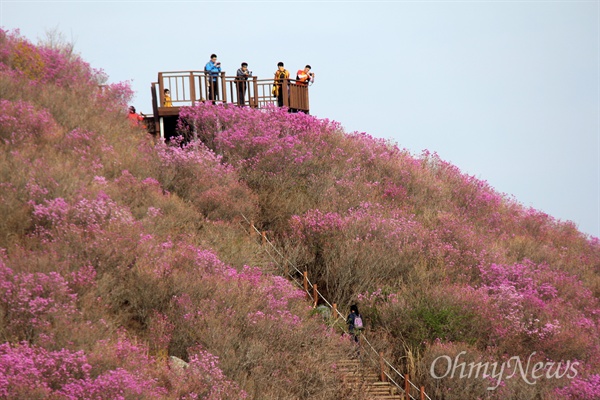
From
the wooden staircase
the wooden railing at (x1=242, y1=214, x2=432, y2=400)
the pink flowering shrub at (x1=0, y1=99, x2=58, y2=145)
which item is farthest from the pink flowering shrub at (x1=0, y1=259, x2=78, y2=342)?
the pink flowering shrub at (x1=0, y1=99, x2=58, y2=145)

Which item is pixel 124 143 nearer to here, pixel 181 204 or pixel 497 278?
pixel 181 204

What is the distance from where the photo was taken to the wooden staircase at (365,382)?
2116 cm

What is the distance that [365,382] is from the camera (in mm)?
21578

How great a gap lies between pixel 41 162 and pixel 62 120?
487 cm

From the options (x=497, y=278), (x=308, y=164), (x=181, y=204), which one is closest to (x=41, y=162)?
(x=181, y=204)

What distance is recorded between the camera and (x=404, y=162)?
3519 cm

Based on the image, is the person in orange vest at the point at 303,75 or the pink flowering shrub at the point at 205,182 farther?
the person in orange vest at the point at 303,75

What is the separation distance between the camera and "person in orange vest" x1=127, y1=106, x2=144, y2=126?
32844mm

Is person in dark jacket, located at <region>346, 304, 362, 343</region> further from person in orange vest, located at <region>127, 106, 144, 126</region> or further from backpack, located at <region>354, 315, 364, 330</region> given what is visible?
person in orange vest, located at <region>127, 106, 144, 126</region>

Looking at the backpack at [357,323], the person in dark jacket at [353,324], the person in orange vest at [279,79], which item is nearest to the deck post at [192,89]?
the person in orange vest at [279,79]

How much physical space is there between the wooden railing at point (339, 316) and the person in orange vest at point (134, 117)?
665 centimetres

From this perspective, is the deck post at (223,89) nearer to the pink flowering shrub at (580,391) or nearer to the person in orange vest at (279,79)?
the person in orange vest at (279,79)

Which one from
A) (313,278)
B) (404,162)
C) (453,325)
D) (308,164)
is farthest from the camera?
(404,162)

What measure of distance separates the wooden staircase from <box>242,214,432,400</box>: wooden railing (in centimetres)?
18
